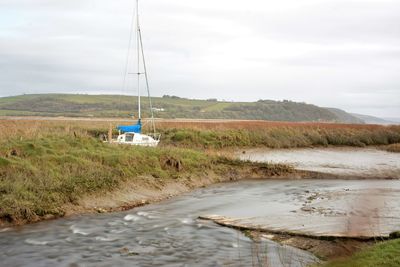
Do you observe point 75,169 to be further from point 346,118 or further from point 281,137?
point 346,118

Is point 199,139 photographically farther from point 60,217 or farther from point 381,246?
point 381,246

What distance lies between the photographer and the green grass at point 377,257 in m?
8.45

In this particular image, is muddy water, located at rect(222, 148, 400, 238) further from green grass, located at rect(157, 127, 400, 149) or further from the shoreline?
green grass, located at rect(157, 127, 400, 149)

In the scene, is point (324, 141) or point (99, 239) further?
point (324, 141)

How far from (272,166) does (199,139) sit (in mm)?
11208

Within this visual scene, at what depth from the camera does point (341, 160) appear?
3206 centimetres

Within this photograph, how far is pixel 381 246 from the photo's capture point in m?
9.59

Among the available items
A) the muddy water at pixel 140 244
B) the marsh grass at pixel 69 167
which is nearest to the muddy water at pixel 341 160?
the marsh grass at pixel 69 167

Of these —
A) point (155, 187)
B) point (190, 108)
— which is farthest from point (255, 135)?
point (190, 108)

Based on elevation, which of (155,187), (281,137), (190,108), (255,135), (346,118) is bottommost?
(155,187)

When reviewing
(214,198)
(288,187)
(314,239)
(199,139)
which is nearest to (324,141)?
(199,139)

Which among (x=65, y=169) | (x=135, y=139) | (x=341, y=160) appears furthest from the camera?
(x=341, y=160)

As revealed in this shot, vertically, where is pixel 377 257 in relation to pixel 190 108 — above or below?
below

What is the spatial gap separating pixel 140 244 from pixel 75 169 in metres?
5.99
